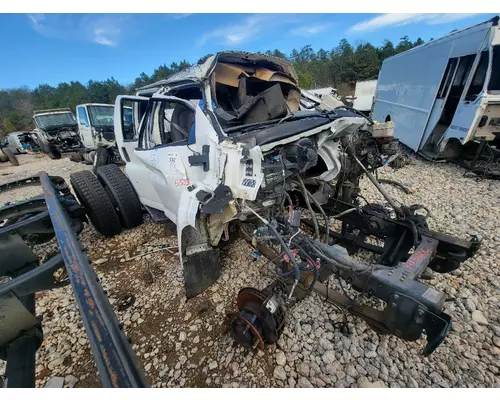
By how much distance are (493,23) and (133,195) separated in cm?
756

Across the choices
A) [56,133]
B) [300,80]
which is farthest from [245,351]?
[300,80]

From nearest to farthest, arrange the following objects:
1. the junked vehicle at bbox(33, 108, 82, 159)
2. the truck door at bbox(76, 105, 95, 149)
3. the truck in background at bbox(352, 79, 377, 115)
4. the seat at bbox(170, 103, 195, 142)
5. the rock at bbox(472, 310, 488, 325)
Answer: the rock at bbox(472, 310, 488, 325) < the seat at bbox(170, 103, 195, 142) < the truck door at bbox(76, 105, 95, 149) < the junked vehicle at bbox(33, 108, 82, 159) < the truck in background at bbox(352, 79, 377, 115)

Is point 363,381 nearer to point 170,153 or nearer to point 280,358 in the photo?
point 280,358

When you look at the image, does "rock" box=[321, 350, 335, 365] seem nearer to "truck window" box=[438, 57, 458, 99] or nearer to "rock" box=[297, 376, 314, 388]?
"rock" box=[297, 376, 314, 388]

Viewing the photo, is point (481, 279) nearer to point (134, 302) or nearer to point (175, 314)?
point (175, 314)

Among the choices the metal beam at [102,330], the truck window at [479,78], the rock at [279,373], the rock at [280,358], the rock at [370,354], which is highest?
the truck window at [479,78]

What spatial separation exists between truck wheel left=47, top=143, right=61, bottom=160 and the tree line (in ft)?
65.5

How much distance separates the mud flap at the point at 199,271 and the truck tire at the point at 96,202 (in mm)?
1726

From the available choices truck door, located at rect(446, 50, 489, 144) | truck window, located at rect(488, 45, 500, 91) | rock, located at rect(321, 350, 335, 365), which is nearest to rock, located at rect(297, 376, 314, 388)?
rock, located at rect(321, 350, 335, 365)

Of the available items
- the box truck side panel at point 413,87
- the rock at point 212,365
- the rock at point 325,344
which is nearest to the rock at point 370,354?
the rock at point 325,344

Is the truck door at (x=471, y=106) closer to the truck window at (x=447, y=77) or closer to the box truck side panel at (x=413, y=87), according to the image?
the truck window at (x=447, y=77)

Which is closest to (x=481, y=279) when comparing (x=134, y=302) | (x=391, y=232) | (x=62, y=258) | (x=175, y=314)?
(x=391, y=232)

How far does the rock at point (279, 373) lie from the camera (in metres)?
1.88

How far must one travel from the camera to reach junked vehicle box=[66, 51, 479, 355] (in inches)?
71.3
